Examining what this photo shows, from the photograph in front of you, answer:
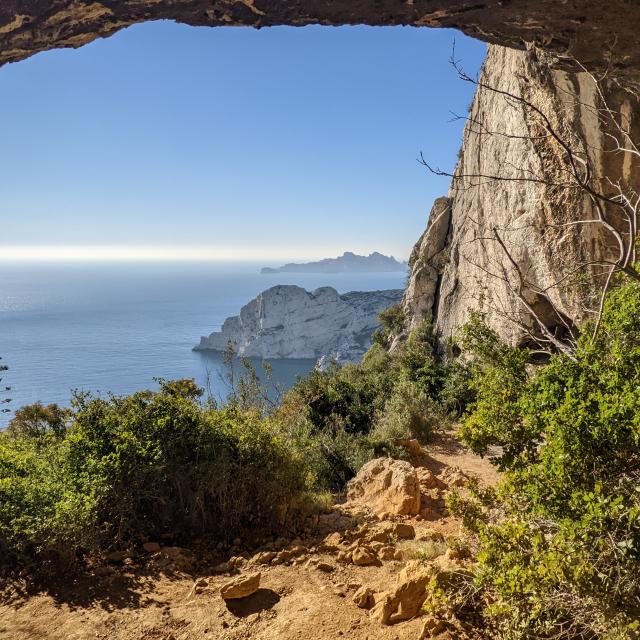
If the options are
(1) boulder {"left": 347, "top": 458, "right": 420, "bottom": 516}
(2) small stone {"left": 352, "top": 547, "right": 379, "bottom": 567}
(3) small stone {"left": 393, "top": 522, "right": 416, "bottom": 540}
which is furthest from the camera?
(1) boulder {"left": 347, "top": 458, "right": 420, "bottom": 516}

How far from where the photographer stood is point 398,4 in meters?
4.50

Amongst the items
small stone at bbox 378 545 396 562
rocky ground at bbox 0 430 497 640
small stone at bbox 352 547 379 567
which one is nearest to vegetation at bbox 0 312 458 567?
rocky ground at bbox 0 430 497 640

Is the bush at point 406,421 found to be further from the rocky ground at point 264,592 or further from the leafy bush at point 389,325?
the leafy bush at point 389,325

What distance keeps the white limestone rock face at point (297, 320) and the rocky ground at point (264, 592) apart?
75.9m

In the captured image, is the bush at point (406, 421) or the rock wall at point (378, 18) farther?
the bush at point (406, 421)

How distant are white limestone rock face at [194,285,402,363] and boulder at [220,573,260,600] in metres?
76.8

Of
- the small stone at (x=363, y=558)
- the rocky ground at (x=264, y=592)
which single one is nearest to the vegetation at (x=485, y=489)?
the rocky ground at (x=264, y=592)

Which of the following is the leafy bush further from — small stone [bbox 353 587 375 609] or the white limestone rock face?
the white limestone rock face

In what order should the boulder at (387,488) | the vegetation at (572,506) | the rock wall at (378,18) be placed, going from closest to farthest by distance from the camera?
1. the vegetation at (572,506)
2. the rock wall at (378,18)
3. the boulder at (387,488)

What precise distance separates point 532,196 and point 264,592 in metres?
12.8

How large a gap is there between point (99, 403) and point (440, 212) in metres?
22.1

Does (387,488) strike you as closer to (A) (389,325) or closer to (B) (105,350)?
(A) (389,325)

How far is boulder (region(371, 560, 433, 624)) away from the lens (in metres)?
3.24

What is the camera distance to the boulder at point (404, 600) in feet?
10.6
